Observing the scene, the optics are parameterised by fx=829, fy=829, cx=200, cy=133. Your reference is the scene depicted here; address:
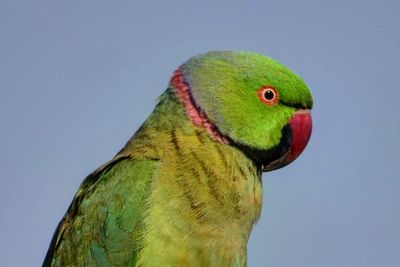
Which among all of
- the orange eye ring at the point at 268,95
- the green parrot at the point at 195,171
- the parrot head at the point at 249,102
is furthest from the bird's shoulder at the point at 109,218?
the orange eye ring at the point at 268,95

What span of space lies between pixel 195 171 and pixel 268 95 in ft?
3.28

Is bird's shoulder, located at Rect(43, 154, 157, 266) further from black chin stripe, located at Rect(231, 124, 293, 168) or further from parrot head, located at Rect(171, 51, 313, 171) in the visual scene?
black chin stripe, located at Rect(231, 124, 293, 168)

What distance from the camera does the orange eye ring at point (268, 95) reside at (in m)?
6.97

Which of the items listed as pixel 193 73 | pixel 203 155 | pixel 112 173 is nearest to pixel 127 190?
pixel 112 173

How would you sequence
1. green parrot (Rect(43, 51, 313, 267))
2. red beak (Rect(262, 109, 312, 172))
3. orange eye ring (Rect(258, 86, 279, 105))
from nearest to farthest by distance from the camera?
1. green parrot (Rect(43, 51, 313, 267))
2. orange eye ring (Rect(258, 86, 279, 105))
3. red beak (Rect(262, 109, 312, 172))

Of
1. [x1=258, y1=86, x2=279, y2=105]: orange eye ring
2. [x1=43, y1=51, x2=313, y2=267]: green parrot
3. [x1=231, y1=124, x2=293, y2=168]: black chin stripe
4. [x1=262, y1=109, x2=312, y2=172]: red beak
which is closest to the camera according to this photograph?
[x1=43, y1=51, x2=313, y2=267]: green parrot

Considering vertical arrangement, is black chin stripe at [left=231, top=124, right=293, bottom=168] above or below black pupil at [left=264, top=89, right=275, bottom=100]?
below

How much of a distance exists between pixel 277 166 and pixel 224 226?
1010mm

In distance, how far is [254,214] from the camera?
22.1 feet

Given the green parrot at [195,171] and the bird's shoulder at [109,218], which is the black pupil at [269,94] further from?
the bird's shoulder at [109,218]

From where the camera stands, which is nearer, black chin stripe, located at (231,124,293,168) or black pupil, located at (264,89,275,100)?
black chin stripe, located at (231,124,293,168)

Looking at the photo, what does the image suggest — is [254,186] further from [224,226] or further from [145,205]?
[145,205]

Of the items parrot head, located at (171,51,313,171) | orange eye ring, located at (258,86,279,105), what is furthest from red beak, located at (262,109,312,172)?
orange eye ring, located at (258,86,279,105)

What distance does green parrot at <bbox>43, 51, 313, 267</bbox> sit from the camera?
6316 millimetres
